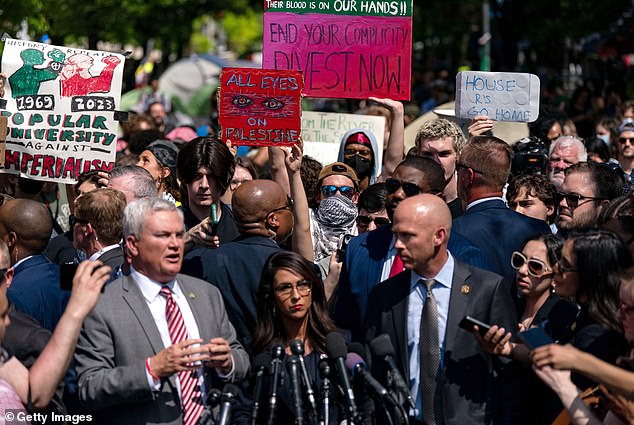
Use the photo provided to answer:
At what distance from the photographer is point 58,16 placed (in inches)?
771

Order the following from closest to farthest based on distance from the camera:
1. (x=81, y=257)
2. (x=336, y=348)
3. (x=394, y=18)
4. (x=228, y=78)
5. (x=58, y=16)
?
1. (x=336, y=348)
2. (x=81, y=257)
3. (x=228, y=78)
4. (x=394, y=18)
5. (x=58, y=16)

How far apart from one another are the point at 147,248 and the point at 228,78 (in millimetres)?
2965

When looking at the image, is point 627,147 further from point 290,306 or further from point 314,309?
point 290,306

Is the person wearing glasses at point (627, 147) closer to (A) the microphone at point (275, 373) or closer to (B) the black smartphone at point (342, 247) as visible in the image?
(B) the black smartphone at point (342, 247)

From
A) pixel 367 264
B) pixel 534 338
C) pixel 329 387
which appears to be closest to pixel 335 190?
pixel 367 264

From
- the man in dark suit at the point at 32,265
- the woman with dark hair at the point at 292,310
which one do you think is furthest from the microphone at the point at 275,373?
the man in dark suit at the point at 32,265

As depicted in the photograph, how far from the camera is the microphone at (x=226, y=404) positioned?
539 centimetres

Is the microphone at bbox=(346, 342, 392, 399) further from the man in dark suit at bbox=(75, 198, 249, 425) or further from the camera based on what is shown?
the camera

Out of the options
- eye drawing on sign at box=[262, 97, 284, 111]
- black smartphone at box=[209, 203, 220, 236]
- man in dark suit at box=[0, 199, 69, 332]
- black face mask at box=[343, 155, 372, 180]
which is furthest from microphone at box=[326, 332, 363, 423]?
black face mask at box=[343, 155, 372, 180]

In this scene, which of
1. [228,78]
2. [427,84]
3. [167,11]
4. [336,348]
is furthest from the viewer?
[167,11]

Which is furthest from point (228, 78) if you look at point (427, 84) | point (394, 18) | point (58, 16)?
point (427, 84)

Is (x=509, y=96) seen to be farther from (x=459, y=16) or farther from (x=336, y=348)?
(x=459, y=16)

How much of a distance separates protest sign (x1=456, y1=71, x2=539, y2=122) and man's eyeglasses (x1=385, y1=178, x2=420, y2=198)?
9.21ft

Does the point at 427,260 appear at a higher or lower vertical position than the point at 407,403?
higher
